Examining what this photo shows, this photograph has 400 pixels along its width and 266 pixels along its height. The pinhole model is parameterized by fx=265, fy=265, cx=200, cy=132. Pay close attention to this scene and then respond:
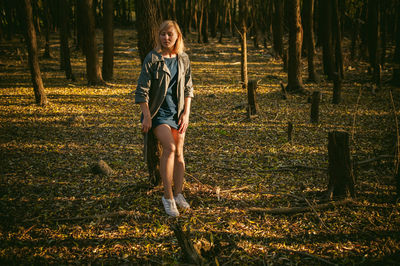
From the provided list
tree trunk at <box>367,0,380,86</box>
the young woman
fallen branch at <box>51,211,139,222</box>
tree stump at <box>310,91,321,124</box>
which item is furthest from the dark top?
tree trunk at <box>367,0,380,86</box>

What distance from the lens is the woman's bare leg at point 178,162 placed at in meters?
3.14

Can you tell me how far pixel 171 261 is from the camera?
2.60 m

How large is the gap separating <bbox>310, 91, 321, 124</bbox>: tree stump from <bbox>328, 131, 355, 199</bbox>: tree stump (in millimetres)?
3712

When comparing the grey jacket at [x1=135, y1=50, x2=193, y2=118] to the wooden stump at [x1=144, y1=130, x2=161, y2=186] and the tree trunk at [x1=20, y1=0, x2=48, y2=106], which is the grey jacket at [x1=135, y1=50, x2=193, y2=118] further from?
the tree trunk at [x1=20, y1=0, x2=48, y2=106]

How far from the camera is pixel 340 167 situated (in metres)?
3.34

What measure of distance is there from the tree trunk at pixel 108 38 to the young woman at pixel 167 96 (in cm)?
Result: 965

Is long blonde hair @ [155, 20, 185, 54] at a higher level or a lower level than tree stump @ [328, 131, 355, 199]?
higher

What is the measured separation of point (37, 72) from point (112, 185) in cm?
597

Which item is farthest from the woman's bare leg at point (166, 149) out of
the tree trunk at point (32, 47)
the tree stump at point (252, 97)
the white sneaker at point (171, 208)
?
the tree trunk at point (32, 47)

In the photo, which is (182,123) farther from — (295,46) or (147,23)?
(295,46)

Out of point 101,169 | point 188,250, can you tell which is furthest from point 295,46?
point 188,250

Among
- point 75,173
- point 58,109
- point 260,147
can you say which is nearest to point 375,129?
point 260,147

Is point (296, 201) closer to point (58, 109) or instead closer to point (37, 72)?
point (58, 109)

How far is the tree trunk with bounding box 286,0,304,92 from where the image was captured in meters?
9.03
